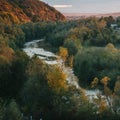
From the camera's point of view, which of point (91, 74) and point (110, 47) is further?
point (110, 47)

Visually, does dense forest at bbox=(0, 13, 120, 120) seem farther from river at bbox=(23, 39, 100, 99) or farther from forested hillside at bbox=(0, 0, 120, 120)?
river at bbox=(23, 39, 100, 99)

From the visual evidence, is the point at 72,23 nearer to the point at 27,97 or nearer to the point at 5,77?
the point at 5,77

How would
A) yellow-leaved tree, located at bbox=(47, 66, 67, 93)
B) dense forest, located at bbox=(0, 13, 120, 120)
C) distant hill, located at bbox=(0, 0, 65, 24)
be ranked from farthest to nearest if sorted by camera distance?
distant hill, located at bbox=(0, 0, 65, 24), yellow-leaved tree, located at bbox=(47, 66, 67, 93), dense forest, located at bbox=(0, 13, 120, 120)

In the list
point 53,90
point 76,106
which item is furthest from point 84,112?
point 53,90

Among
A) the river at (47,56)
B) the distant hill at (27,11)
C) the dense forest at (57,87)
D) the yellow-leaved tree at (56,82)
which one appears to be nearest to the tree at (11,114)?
the dense forest at (57,87)

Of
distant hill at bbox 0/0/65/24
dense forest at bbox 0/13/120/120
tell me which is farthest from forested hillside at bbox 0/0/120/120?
distant hill at bbox 0/0/65/24

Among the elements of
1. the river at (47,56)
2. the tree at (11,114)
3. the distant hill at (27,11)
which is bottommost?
the distant hill at (27,11)

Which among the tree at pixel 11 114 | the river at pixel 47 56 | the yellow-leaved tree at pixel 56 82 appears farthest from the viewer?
→ the river at pixel 47 56

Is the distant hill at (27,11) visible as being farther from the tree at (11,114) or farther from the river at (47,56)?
the tree at (11,114)

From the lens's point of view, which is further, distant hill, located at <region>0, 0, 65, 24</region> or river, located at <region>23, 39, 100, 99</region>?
distant hill, located at <region>0, 0, 65, 24</region>
